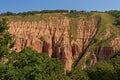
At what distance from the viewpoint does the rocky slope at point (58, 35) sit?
575 ft

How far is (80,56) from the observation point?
175m

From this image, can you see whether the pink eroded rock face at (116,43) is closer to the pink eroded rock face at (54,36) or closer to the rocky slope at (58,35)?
the rocky slope at (58,35)

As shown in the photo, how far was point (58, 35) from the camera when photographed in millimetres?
181000

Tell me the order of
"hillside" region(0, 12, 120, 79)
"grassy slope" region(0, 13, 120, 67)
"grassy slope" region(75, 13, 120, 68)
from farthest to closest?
"grassy slope" region(0, 13, 120, 67) → "hillside" region(0, 12, 120, 79) → "grassy slope" region(75, 13, 120, 68)

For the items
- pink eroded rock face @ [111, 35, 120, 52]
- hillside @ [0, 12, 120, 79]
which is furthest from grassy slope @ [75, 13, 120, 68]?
pink eroded rock face @ [111, 35, 120, 52]

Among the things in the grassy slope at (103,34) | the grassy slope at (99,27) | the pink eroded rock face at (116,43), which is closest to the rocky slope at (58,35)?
the grassy slope at (99,27)

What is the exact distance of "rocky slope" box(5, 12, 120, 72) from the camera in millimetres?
175250

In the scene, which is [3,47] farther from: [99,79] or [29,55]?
[99,79]

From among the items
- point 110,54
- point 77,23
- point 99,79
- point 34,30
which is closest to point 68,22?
point 77,23

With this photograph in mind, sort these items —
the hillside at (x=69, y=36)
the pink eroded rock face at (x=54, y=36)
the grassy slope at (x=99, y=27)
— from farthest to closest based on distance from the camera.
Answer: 1. the pink eroded rock face at (x=54, y=36)
2. the grassy slope at (x=99, y=27)
3. the hillside at (x=69, y=36)

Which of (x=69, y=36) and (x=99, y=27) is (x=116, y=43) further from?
(x=69, y=36)

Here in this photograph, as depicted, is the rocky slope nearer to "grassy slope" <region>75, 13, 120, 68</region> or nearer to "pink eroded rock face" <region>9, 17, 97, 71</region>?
"pink eroded rock face" <region>9, 17, 97, 71</region>

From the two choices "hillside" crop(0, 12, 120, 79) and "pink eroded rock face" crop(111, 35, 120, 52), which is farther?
"hillside" crop(0, 12, 120, 79)

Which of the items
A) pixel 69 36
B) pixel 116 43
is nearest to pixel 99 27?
pixel 69 36
